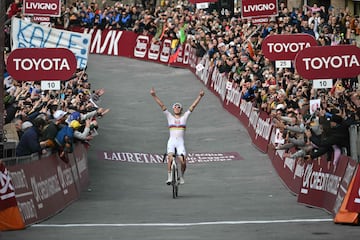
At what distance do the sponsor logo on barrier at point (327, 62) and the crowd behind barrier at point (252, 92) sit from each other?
75 cm

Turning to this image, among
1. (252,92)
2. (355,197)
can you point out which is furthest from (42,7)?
(355,197)

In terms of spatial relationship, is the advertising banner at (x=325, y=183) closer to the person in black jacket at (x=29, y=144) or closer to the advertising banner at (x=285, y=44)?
the person in black jacket at (x=29, y=144)

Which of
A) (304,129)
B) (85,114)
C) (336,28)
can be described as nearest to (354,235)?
(304,129)

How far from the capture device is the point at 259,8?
118 ft

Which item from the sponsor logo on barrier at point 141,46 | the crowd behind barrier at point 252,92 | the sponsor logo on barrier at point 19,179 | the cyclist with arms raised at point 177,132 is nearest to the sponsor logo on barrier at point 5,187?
the sponsor logo on barrier at point 19,179

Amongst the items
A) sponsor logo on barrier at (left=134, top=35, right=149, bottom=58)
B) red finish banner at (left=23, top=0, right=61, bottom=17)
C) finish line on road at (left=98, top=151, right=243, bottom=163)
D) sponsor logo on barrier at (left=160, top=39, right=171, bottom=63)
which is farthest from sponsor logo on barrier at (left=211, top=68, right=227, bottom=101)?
sponsor logo on barrier at (left=134, top=35, right=149, bottom=58)

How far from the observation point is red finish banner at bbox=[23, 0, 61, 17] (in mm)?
36094

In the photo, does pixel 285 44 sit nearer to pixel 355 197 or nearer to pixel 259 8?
pixel 259 8

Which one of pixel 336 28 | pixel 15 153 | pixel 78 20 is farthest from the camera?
pixel 78 20

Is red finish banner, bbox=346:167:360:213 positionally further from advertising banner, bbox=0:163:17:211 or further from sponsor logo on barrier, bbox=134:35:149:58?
sponsor logo on barrier, bbox=134:35:149:58

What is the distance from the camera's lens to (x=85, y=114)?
101 ft

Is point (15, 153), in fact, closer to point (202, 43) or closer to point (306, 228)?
point (306, 228)

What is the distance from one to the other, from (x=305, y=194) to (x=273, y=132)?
8.24 metres

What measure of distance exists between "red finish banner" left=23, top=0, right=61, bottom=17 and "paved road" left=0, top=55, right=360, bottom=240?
414 cm
